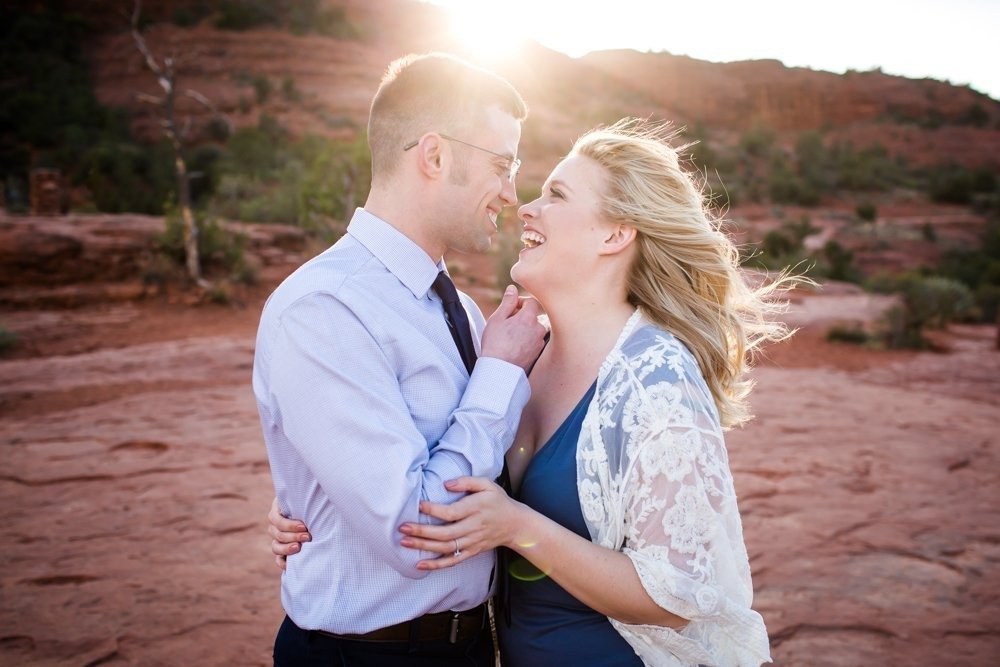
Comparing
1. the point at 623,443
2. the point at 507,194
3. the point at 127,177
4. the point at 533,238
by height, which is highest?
the point at 507,194

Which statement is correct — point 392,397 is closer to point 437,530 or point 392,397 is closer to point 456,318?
point 437,530

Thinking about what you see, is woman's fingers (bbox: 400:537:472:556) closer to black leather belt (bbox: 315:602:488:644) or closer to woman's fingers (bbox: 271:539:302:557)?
black leather belt (bbox: 315:602:488:644)

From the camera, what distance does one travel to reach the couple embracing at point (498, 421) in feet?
5.17

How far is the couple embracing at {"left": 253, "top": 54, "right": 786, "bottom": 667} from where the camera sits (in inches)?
62.1

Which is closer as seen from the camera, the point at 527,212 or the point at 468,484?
the point at 468,484

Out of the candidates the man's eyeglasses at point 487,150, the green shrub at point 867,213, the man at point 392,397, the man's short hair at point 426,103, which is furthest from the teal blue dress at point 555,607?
the green shrub at point 867,213

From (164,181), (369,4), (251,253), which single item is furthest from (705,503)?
(369,4)

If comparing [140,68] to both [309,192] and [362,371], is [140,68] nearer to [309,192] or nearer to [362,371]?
[309,192]

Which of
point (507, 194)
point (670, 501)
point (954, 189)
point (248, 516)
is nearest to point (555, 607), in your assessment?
point (670, 501)

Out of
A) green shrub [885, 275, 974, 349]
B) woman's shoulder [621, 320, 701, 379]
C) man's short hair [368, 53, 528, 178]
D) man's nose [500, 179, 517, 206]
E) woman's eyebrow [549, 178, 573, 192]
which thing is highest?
man's short hair [368, 53, 528, 178]

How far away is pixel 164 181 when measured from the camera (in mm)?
26125

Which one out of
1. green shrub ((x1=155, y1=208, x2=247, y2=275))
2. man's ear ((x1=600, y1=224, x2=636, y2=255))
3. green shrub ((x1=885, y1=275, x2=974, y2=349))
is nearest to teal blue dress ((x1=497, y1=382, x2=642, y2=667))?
man's ear ((x1=600, y1=224, x2=636, y2=255))

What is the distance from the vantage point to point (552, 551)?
5.58ft

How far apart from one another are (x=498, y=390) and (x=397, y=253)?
1.65 ft
